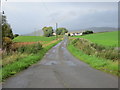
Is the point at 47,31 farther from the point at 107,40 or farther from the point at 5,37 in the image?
the point at 5,37

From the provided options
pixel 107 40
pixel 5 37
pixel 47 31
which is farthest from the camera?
pixel 47 31

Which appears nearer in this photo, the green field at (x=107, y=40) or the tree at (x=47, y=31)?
the green field at (x=107, y=40)

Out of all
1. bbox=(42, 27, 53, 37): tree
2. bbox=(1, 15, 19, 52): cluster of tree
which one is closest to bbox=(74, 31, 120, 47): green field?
bbox=(1, 15, 19, 52): cluster of tree

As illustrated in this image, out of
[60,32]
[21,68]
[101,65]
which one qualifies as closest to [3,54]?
[21,68]

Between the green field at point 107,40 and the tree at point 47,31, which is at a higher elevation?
the tree at point 47,31

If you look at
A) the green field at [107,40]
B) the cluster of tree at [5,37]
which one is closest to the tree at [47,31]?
the green field at [107,40]

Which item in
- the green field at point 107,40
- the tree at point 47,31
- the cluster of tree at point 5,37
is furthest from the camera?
the tree at point 47,31

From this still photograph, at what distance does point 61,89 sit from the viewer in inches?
→ 242

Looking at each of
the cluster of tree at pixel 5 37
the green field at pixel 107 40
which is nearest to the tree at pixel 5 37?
the cluster of tree at pixel 5 37

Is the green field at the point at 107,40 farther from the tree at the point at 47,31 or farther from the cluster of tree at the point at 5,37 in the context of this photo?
the tree at the point at 47,31

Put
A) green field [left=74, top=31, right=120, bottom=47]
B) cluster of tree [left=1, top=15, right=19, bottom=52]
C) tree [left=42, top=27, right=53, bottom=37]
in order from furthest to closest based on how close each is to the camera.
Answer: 1. tree [left=42, top=27, right=53, bottom=37]
2. green field [left=74, top=31, right=120, bottom=47]
3. cluster of tree [left=1, top=15, right=19, bottom=52]

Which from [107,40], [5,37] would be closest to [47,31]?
[107,40]

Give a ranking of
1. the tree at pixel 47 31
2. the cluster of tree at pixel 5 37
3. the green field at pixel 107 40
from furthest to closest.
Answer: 1. the tree at pixel 47 31
2. the green field at pixel 107 40
3. the cluster of tree at pixel 5 37

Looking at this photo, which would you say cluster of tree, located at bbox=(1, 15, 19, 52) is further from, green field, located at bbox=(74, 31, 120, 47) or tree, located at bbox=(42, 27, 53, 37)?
tree, located at bbox=(42, 27, 53, 37)
